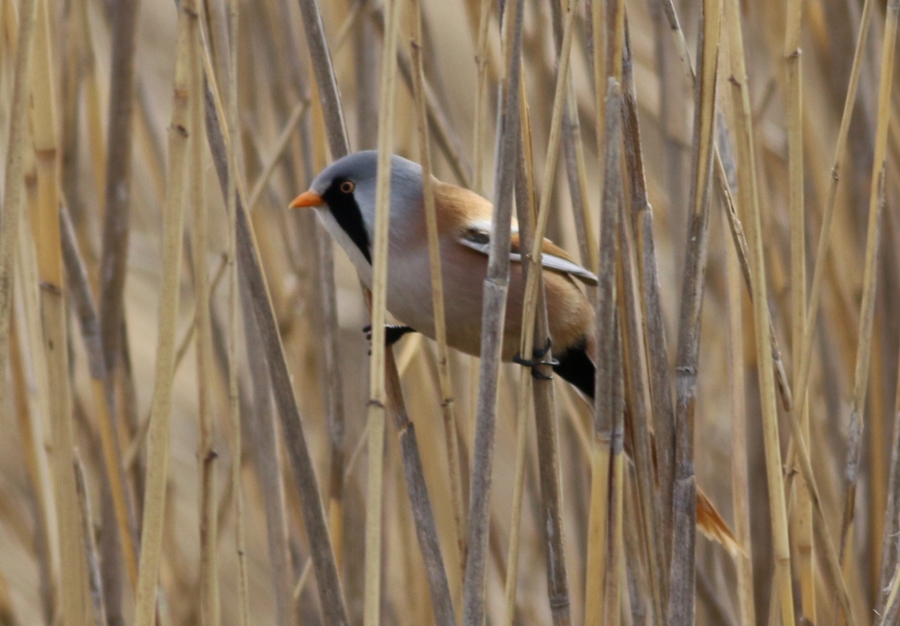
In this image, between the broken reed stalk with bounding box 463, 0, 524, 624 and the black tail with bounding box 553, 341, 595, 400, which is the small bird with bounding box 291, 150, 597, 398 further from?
the broken reed stalk with bounding box 463, 0, 524, 624

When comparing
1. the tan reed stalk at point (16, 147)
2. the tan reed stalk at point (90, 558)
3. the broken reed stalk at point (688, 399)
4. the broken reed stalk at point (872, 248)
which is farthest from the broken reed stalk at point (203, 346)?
the broken reed stalk at point (872, 248)

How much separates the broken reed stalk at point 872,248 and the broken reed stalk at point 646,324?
0.25m

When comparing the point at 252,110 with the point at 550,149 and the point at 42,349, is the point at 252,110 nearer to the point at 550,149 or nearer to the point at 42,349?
the point at 42,349

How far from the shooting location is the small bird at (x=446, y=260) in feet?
4.56

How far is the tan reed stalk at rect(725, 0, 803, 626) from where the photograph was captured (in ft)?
3.27

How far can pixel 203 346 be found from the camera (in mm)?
1003

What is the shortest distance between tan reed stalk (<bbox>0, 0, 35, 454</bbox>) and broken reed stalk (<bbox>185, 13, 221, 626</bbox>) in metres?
0.15

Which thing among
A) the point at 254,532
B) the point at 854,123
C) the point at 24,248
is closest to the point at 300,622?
the point at 254,532

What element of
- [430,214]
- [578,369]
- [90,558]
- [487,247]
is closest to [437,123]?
[487,247]

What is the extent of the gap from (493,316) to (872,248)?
45 cm

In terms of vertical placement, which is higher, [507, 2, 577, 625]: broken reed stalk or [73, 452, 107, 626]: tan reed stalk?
[507, 2, 577, 625]: broken reed stalk

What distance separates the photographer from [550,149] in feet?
3.17

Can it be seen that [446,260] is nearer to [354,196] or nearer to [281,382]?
[354,196]

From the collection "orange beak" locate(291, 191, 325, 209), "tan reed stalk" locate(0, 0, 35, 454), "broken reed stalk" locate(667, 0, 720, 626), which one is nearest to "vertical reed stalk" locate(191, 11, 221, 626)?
"tan reed stalk" locate(0, 0, 35, 454)
